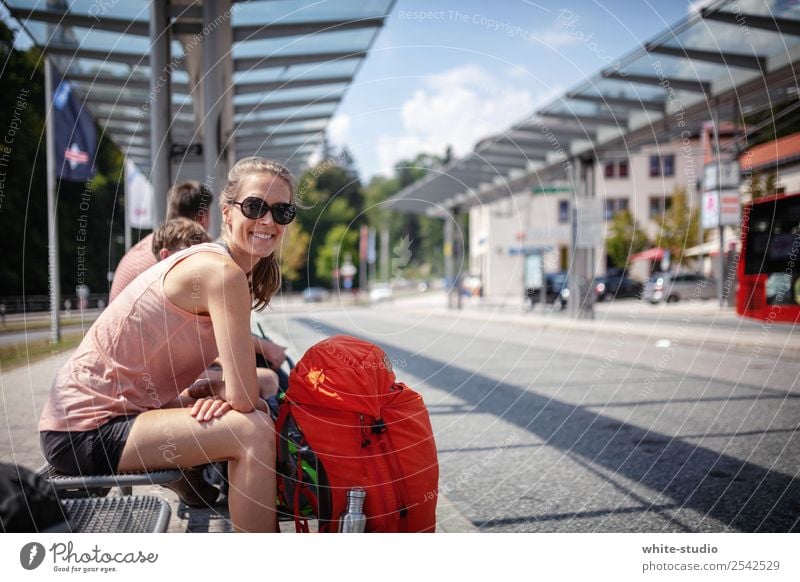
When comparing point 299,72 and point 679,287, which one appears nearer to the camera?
point 299,72

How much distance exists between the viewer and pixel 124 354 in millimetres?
2070

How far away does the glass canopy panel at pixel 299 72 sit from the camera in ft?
24.7

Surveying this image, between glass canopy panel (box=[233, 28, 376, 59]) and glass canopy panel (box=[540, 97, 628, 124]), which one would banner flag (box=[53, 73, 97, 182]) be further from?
glass canopy panel (box=[540, 97, 628, 124])

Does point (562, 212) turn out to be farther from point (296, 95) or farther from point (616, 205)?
point (296, 95)

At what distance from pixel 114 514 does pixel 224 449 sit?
0.41 metres

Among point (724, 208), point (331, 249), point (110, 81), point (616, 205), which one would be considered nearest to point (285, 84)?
point (110, 81)

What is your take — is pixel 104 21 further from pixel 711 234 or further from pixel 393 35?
pixel 711 234

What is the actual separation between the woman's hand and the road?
3.94ft

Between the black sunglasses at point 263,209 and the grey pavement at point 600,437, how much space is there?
0.89 meters

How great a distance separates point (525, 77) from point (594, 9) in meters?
0.42

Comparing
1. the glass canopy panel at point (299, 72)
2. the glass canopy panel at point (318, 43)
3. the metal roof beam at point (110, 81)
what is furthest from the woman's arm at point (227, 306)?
the metal roof beam at point (110, 81)

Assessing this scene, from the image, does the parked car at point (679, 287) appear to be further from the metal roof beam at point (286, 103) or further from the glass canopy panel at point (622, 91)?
the metal roof beam at point (286, 103)

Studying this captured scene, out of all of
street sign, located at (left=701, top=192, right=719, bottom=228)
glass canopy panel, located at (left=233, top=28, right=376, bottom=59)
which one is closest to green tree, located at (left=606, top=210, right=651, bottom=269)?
street sign, located at (left=701, top=192, right=719, bottom=228)
